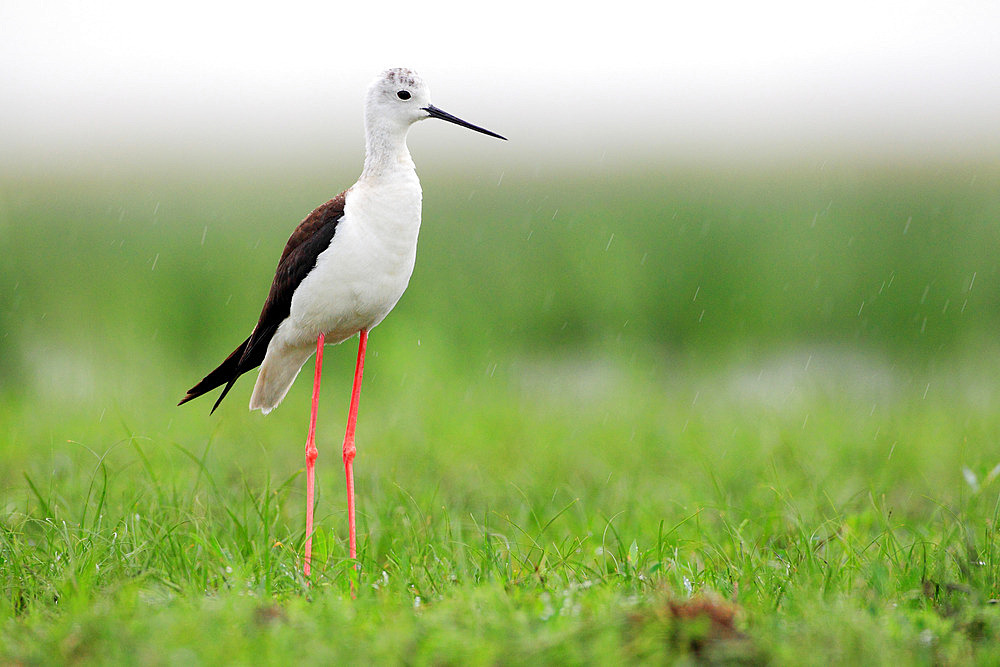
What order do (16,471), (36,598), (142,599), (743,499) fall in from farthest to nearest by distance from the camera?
(16,471), (743,499), (36,598), (142,599)

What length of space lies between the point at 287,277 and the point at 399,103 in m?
0.77

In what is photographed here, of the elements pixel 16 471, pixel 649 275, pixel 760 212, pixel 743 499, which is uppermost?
pixel 760 212

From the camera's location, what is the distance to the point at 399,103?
142 inches

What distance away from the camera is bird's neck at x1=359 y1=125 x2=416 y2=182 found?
143 inches

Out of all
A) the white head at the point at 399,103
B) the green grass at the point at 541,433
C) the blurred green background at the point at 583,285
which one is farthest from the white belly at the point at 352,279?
the blurred green background at the point at 583,285

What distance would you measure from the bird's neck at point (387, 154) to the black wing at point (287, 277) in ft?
0.63

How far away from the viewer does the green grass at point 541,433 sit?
8.93ft

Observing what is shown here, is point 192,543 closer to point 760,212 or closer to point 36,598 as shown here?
point 36,598

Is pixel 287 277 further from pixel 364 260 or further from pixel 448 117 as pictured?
Result: pixel 448 117

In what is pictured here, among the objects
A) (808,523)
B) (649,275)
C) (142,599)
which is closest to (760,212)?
(649,275)

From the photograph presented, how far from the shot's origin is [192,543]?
388 centimetres

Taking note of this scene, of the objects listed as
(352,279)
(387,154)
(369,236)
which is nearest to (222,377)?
(352,279)

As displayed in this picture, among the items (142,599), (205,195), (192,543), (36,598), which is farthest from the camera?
(205,195)

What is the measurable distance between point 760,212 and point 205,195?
5920mm
